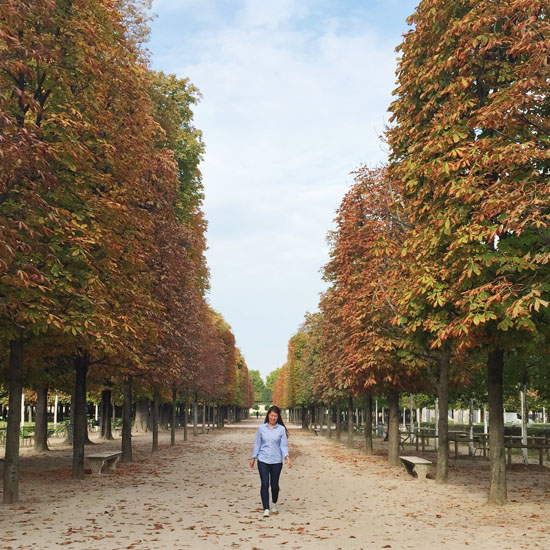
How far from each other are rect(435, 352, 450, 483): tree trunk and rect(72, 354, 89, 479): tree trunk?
9.74m

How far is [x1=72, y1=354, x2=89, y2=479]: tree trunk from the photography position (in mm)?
18844

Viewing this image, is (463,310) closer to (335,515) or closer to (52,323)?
(335,515)

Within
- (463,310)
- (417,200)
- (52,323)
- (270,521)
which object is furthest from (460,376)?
(52,323)

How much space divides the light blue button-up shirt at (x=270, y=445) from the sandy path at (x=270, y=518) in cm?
103

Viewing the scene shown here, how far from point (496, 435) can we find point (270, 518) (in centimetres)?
532

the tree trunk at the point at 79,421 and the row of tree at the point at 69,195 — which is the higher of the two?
the row of tree at the point at 69,195

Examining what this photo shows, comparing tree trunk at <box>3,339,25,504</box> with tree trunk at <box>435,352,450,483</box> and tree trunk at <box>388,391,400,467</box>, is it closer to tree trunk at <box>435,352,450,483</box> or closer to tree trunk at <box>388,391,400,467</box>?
tree trunk at <box>435,352,450,483</box>

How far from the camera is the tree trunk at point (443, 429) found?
18.4 m

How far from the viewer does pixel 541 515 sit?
42.1ft

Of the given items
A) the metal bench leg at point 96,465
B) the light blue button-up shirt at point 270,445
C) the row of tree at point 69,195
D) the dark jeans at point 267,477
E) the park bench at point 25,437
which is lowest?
the park bench at point 25,437

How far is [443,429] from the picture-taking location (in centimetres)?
1897

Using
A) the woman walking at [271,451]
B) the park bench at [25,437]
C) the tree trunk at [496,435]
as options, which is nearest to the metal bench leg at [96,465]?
the woman walking at [271,451]

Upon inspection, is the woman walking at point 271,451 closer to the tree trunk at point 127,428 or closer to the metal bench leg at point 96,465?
the metal bench leg at point 96,465

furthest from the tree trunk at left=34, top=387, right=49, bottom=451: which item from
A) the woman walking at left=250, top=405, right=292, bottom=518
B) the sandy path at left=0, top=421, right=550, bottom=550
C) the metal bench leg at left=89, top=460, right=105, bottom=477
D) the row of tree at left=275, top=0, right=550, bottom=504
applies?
the woman walking at left=250, top=405, right=292, bottom=518
